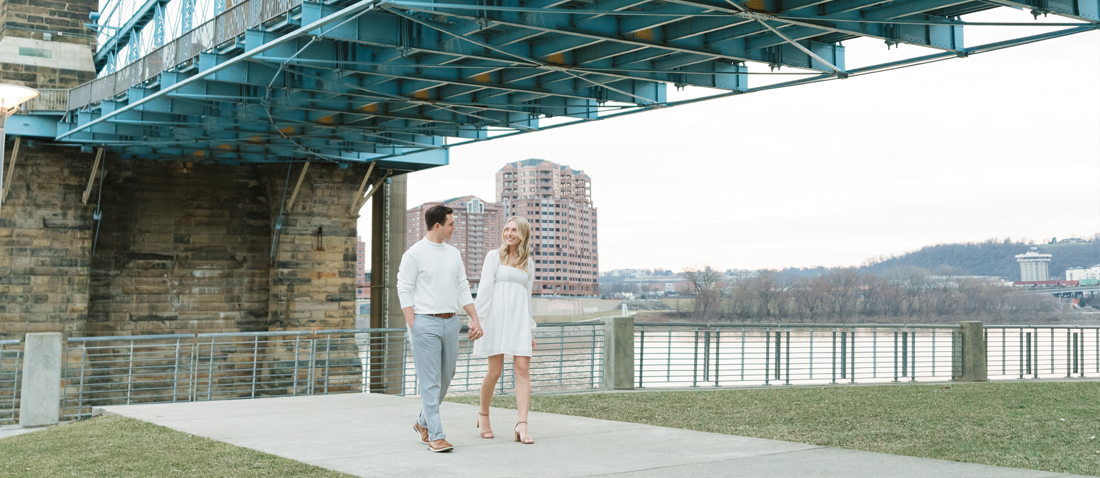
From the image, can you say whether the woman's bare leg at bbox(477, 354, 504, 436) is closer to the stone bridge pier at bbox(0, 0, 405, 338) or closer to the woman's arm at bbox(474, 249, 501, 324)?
the woman's arm at bbox(474, 249, 501, 324)

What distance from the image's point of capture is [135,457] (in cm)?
684

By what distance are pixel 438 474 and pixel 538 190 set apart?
106 meters

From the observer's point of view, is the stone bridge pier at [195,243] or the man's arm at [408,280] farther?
the stone bridge pier at [195,243]

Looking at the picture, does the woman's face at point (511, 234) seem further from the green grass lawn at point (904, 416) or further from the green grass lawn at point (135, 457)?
the green grass lawn at point (135, 457)

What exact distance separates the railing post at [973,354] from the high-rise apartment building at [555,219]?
285ft

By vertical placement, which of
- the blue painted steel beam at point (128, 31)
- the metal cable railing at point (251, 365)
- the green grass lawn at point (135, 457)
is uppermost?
the blue painted steel beam at point (128, 31)

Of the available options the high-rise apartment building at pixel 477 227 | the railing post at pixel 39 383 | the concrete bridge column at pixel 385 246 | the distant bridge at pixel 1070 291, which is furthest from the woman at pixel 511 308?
the high-rise apartment building at pixel 477 227

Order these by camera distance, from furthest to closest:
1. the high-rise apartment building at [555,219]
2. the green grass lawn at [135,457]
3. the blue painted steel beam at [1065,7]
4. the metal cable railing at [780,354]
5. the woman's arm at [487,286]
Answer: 1. the high-rise apartment building at [555,219]
2. the metal cable railing at [780,354]
3. the blue painted steel beam at [1065,7]
4. the woman's arm at [487,286]
5. the green grass lawn at [135,457]

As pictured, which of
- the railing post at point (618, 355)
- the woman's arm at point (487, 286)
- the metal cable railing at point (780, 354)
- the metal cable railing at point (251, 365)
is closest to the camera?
the woman's arm at point (487, 286)

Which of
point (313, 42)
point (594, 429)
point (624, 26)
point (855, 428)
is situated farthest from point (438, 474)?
point (313, 42)

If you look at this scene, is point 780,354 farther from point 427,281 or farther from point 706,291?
point 706,291

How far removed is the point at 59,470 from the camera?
21.5ft

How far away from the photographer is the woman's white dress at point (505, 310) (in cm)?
702

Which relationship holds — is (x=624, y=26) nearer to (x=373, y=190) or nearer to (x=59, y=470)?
(x=59, y=470)
